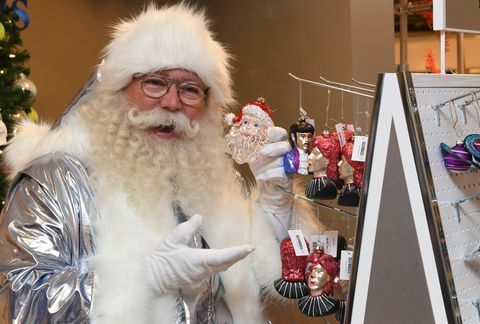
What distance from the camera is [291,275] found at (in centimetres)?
195

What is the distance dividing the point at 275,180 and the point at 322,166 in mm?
205

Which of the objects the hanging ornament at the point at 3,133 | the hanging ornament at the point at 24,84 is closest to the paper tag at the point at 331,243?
the hanging ornament at the point at 3,133

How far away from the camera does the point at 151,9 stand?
2.09m

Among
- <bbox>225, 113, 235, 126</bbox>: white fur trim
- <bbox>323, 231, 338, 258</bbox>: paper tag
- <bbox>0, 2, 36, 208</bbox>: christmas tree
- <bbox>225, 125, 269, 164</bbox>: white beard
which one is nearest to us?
<bbox>323, 231, 338, 258</bbox>: paper tag

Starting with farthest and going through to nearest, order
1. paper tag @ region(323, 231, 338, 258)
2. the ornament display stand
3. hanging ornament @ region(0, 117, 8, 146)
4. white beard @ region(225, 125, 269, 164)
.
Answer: hanging ornament @ region(0, 117, 8, 146), white beard @ region(225, 125, 269, 164), paper tag @ region(323, 231, 338, 258), the ornament display stand

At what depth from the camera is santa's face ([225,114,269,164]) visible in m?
2.05

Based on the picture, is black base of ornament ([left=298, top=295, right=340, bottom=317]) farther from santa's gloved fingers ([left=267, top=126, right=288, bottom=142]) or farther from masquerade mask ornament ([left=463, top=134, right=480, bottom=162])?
masquerade mask ornament ([left=463, top=134, right=480, bottom=162])

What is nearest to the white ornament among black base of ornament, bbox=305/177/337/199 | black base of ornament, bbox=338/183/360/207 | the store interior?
the store interior

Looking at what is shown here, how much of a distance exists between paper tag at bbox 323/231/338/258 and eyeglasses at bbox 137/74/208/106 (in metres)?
0.55

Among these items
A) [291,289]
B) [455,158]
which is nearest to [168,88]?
[291,289]

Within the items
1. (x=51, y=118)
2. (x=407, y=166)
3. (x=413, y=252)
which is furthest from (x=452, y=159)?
(x=51, y=118)

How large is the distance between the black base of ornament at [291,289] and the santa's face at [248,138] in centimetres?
38

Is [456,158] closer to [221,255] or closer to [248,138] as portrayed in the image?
[221,255]

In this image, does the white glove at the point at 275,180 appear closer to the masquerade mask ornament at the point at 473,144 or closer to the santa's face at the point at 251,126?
the santa's face at the point at 251,126
